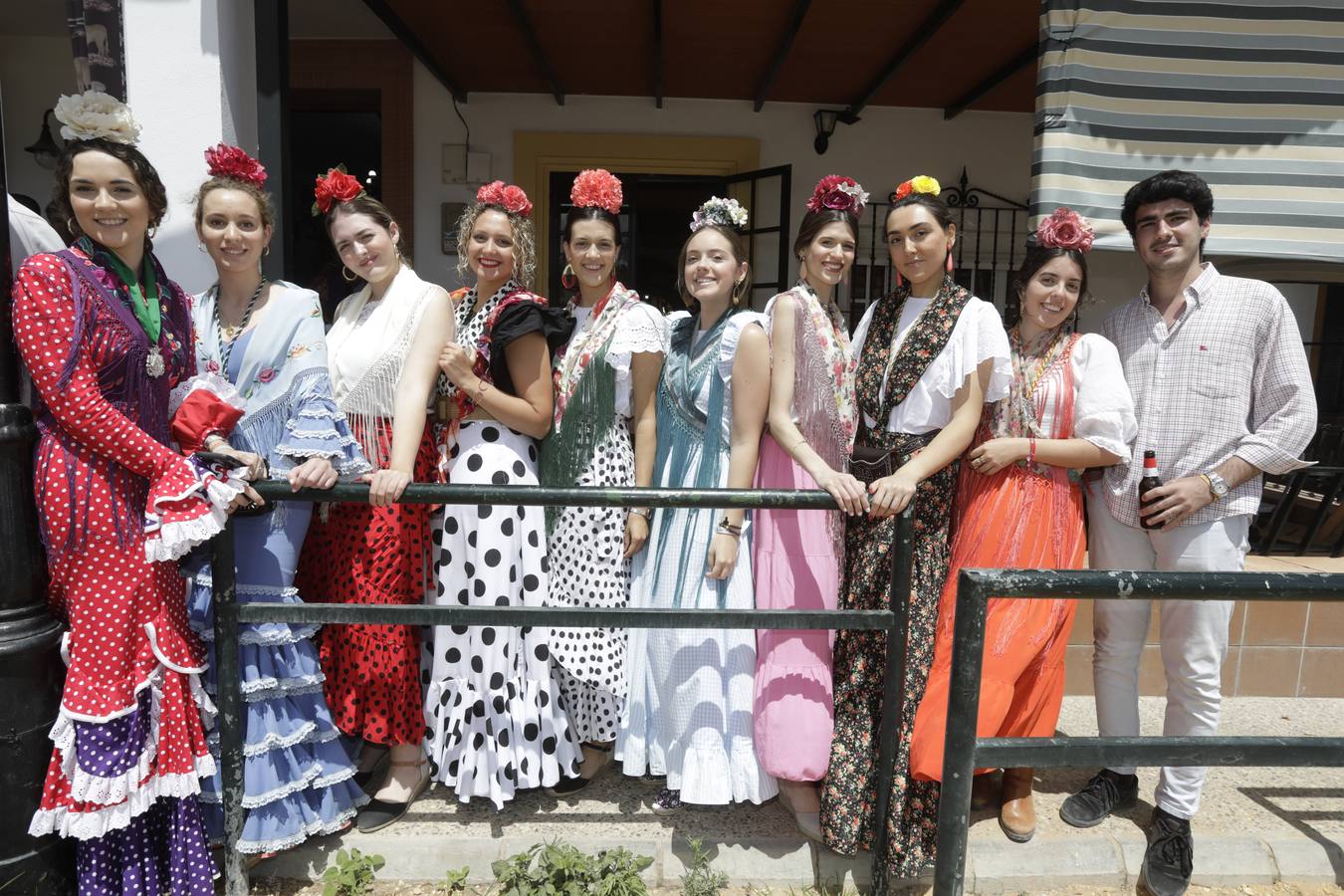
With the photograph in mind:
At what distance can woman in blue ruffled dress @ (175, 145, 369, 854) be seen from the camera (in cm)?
207

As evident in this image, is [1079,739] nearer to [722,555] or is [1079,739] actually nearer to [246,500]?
[722,555]

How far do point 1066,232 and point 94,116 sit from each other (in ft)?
8.54

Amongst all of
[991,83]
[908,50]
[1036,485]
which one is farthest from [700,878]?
[991,83]

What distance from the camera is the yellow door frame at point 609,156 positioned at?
6500 mm

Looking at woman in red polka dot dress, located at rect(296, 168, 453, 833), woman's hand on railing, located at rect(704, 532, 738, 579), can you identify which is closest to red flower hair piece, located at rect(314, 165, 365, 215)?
woman in red polka dot dress, located at rect(296, 168, 453, 833)

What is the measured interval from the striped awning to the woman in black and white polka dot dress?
103 inches

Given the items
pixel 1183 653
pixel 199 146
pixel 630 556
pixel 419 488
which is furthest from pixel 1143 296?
pixel 199 146

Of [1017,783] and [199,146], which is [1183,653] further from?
[199,146]

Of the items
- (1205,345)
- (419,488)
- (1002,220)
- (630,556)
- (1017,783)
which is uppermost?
(1002,220)

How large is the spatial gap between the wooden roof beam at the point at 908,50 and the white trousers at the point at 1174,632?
10.9ft

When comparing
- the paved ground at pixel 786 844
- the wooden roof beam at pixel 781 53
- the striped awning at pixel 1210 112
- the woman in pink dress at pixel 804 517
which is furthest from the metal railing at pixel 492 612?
the wooden roof beam at pixel 781 53

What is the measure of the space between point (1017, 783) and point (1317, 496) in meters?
2.86

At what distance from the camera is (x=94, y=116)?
185cm

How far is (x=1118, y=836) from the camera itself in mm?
2449
